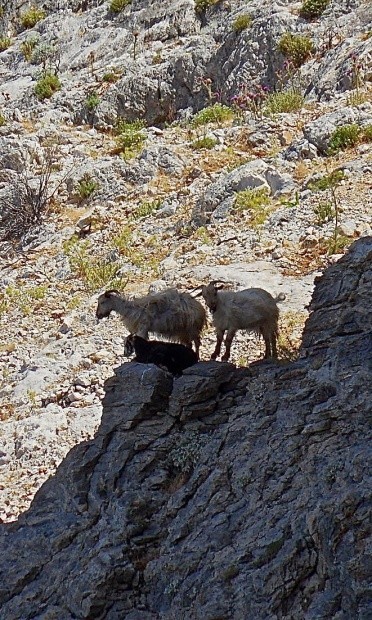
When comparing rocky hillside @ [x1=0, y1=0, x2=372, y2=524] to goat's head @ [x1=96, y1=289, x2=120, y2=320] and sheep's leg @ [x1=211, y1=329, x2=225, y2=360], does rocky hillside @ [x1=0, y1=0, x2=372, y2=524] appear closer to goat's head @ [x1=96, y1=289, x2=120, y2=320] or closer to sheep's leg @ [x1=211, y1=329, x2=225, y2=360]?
sheep's leg @ [x1=211, y1=329, x2=225, y2=360]

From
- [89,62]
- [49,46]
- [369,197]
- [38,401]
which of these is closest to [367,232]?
[369,197]

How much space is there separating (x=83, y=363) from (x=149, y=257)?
323 cm

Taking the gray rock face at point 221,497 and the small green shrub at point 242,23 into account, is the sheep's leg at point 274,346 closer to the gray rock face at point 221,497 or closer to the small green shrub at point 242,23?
the gray rock face at point 221,497

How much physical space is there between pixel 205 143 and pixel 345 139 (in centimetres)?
325

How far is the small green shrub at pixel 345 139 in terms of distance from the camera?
47.3 ft

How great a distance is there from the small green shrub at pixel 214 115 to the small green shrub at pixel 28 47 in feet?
23.9

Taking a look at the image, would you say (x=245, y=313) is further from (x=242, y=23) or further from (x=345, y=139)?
(x=242, y=23)

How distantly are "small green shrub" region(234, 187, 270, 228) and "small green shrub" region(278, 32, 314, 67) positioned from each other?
565cm

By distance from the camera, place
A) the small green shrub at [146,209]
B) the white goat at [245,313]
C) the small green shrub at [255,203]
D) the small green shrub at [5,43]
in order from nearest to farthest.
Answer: the white goat at [245,313]
the small green shrub at [255,203]
the small green shrub at [146,209]
the small green shrub at [5,43]

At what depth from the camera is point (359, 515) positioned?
4820 millimetres

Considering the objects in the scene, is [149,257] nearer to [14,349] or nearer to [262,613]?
[14,349]

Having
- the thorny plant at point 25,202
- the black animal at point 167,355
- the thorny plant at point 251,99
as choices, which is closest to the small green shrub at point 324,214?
the black animal at point 167,355

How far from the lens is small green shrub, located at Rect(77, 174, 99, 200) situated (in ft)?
52.7

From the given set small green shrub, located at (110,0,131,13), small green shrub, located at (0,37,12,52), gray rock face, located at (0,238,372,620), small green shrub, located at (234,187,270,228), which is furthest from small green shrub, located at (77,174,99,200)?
small green shrub, located at (0,37,12,52)
